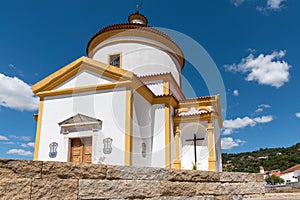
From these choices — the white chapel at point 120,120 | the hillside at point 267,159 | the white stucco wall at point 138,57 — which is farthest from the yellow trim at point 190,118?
the hillside at point 267,159

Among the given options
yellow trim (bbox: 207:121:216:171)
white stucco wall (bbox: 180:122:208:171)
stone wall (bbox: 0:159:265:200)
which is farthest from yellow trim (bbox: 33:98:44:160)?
stone wall (bbox: 0:159:265:200)

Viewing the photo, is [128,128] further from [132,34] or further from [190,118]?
[132,34]

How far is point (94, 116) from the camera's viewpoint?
10742 millimetres

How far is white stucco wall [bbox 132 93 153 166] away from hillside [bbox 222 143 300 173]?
1546 inches

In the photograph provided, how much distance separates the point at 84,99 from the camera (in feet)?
36.3

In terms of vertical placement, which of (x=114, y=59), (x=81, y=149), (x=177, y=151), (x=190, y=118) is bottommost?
(x=81, y=149)

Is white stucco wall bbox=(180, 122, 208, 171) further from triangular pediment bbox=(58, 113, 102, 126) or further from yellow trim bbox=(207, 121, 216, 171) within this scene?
triangular pediment bbox=(58, 113, 102, 126)

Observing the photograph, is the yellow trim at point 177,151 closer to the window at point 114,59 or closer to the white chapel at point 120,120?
the white chapel at point 120,120

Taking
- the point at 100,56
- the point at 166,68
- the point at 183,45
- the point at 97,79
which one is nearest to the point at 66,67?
the point at 97,79

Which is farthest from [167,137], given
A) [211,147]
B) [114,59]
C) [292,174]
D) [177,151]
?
[292,174]

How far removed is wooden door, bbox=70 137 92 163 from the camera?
10.4 meters

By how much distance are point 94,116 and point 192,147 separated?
5218 millimetres

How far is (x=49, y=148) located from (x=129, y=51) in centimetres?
710

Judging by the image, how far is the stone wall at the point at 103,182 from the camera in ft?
8.55
